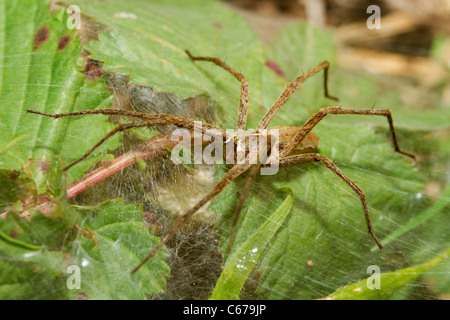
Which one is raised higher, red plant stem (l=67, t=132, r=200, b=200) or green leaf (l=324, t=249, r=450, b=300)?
red plant stem (l=67, t=132, r=200, b=200)

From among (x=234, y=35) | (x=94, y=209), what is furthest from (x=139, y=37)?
(x=94, y=209)

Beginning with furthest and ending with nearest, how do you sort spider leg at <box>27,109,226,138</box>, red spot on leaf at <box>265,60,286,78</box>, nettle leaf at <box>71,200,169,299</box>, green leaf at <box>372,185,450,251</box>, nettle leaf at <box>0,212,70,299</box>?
red spot on leaf at <box>265,60,286,78</box> → green leaf at <box>372,185,450,251</box> → spider leg at <box>27,109,226,138</box> → nettle leaf at <box>71,200,169,299</box> → nettle leaf at <box>0,212,70,299</box>

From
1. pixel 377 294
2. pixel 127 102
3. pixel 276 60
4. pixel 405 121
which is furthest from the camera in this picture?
pixel 276 60

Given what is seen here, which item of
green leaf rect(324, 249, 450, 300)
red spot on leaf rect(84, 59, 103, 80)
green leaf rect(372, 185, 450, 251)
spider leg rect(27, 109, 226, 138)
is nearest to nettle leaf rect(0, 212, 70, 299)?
spider leg rect(27, 109, 226, 138)

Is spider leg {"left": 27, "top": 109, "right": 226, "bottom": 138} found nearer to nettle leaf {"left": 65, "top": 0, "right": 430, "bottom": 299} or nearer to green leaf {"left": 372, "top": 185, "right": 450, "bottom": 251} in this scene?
nettle leaf {"left": 65, "top": 0, "right": 430, "bottom": 299}

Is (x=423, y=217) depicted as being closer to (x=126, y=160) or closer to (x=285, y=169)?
(x=285, y=169)

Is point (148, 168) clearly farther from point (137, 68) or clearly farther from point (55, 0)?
point (55, 0)

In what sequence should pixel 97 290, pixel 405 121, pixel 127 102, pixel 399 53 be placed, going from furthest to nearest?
pixel 399 53, pixel 405 121, pixel 127 102, pixel 97 290
